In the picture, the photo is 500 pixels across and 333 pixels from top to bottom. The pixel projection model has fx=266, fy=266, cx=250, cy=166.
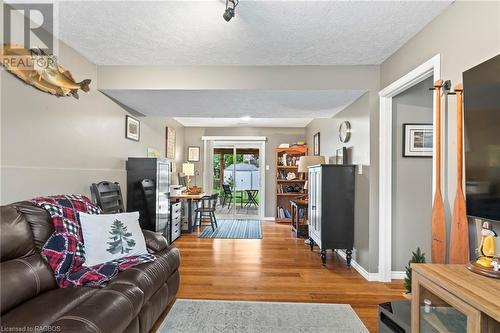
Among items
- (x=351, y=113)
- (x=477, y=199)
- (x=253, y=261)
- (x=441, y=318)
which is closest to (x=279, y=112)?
(x=351, y=113)

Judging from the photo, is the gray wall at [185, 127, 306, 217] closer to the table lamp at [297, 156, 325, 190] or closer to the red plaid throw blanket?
the table lamp at [297, 156, 325, 190]

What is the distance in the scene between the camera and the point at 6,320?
1.29 meters

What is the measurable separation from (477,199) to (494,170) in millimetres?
205

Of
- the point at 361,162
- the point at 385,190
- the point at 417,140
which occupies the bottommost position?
the point at 385,190

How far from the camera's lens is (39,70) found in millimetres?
2238

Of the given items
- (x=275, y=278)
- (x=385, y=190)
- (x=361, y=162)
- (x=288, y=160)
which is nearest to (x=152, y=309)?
(x=275, y=278)

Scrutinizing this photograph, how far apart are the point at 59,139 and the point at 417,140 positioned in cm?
379

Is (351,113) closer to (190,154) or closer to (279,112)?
(279,112)

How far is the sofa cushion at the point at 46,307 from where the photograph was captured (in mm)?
1296

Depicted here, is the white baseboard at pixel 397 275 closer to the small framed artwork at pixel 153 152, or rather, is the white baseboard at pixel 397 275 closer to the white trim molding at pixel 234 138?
the small framed artwork at pixel 153 152

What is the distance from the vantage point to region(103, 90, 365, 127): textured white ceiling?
3252mm

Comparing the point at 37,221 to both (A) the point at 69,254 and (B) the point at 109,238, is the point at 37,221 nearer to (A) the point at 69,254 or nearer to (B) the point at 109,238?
(A) the point at 69,254

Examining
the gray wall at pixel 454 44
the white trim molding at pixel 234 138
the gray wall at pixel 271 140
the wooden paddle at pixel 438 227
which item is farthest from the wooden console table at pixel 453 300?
the white trim molding at pixel 234 138

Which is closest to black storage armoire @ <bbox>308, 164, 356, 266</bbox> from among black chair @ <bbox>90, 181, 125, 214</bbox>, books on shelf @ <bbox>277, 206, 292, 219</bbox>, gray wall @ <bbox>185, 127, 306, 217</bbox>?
black chair @ <bbox>90, 181, 125, 214</bbox>
